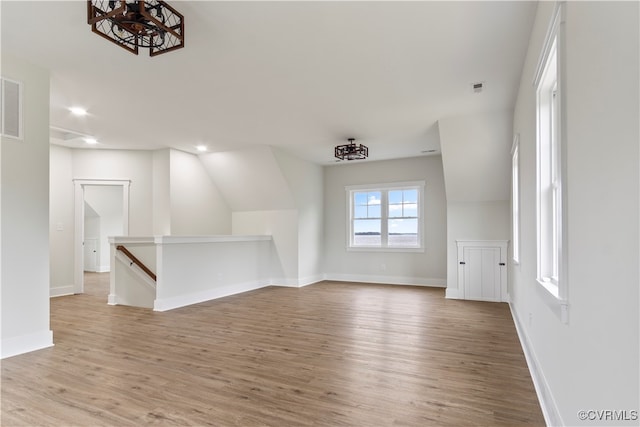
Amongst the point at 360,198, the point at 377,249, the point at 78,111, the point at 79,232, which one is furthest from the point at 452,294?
the point at 79,232

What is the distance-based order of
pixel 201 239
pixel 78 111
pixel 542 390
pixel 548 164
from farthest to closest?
pixel 201 239
pixel 78 111
pixel 548 164
pixel 542 390

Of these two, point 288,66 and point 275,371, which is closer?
point 275,371

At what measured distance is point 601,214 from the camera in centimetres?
129

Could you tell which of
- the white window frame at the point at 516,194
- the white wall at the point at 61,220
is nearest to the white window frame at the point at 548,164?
the white window frame at the point at 516,194

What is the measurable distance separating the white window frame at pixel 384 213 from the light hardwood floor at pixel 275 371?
9.14 feet

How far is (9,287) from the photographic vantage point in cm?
329

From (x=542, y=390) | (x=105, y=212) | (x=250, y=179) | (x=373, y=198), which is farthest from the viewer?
(x=105, y=212)

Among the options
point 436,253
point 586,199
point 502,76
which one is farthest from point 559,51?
point 436,253

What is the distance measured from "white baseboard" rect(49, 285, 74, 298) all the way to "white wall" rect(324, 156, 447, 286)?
520cm

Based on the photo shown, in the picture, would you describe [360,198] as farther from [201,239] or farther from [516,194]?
[516,194]

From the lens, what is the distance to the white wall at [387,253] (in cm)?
766

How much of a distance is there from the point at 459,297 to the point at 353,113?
12.2 feet

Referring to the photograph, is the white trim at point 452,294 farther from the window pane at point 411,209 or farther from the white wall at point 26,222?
the white wall at point 26,222

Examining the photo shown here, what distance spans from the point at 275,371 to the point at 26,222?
9.08 ft
